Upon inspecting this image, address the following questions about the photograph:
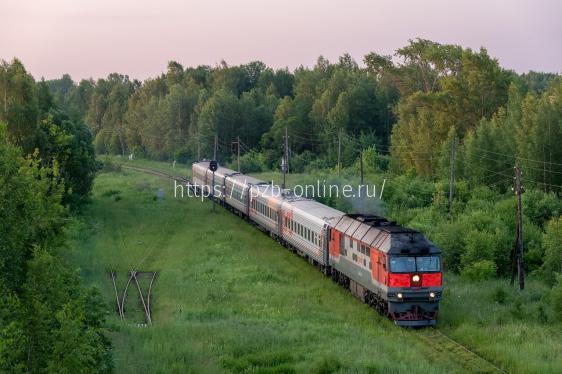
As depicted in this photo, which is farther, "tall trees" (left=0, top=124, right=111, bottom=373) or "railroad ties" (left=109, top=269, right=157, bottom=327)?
"railroad ties" (left=109, top=269, right=157, bottom=327)

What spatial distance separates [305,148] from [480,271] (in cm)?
6953

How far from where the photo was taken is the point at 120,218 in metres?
55.9

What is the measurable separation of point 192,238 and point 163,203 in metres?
19.1

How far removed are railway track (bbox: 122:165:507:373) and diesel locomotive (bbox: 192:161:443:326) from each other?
3.52ft

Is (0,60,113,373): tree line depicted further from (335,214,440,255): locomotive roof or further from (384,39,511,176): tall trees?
(384,39,511,176): tall trees

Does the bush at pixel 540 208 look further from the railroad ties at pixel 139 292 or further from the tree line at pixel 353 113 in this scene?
the railroad ties at pixel 139 292

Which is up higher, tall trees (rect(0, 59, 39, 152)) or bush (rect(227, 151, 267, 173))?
tall trees (rect(0, 59, 39, 152))

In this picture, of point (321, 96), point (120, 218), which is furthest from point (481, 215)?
point (321, 96)

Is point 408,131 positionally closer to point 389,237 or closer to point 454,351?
point 389,237

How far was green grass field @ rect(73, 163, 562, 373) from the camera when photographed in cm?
2105

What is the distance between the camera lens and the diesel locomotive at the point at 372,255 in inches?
1017

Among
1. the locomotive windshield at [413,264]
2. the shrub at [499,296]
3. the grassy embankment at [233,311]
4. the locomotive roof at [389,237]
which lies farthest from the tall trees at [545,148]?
the locomotive windshield at [413,264]

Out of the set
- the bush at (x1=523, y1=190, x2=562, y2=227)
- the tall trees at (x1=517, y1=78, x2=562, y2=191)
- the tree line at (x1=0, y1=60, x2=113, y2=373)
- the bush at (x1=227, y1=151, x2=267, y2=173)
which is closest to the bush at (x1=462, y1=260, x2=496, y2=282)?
the bush at (x1=523, y1=190, x2=562, y2=227)

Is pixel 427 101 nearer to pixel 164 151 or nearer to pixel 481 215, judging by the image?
pixel 481 215
